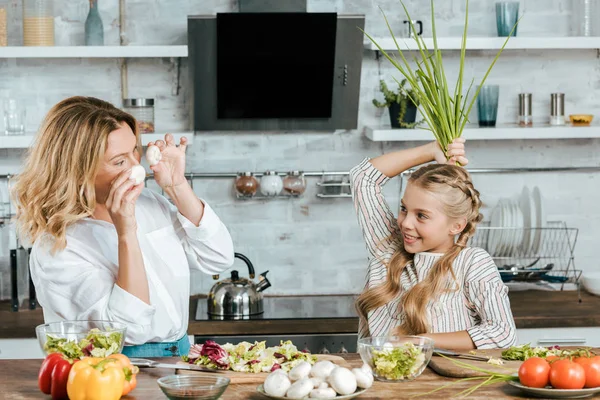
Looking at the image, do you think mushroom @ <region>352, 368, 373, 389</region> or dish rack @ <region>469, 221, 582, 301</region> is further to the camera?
dish rack @ <region>469, 221, 582, 301</region>

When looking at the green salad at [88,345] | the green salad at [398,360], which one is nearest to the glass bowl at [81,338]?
the green salad at [88,345]

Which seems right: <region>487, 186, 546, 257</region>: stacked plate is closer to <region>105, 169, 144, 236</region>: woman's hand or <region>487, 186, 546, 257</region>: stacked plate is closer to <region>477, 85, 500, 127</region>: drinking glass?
<region>477, 85, 500, 127</region>: drinking glass

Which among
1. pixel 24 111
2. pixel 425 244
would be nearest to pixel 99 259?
pixel 425 244

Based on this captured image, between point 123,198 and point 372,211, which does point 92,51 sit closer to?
point 372,211

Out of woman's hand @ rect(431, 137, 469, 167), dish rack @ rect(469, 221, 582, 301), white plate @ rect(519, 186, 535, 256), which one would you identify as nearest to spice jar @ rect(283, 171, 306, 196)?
dish rack @ rect(469, 221, 582, 301)

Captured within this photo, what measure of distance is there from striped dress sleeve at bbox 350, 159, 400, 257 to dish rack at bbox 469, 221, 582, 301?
1.22 m

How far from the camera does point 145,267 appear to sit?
2334mm

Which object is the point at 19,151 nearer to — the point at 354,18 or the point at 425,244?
the point at 354,18

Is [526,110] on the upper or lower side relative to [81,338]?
upper

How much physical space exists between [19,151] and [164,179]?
204cm

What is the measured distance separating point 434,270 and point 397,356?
0.62 metres

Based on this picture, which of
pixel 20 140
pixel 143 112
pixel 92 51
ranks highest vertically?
pixel 92 51

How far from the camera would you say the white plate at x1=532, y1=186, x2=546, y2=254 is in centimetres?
407

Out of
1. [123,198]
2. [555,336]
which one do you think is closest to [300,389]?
[123,198]
